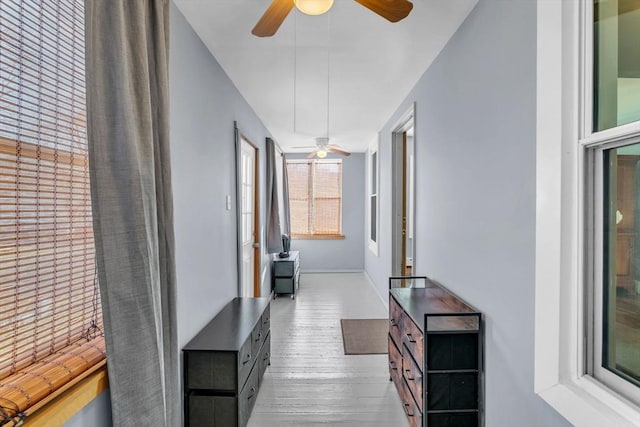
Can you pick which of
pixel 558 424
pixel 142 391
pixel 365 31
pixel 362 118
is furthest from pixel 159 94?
pixel 362 118

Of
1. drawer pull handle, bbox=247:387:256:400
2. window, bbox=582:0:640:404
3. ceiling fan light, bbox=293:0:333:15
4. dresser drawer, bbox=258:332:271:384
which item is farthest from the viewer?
dresser drawer, bbox=258:332:271:384

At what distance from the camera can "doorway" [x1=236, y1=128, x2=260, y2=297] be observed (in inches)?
142

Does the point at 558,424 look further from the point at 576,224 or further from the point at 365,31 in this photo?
the point at 365,31

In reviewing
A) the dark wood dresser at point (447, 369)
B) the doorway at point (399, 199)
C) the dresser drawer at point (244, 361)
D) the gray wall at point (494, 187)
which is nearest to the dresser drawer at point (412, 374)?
the dark wood dresser at point (447, 369)

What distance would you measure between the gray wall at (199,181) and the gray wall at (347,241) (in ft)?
13.1

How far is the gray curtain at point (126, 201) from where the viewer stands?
118 centimetres

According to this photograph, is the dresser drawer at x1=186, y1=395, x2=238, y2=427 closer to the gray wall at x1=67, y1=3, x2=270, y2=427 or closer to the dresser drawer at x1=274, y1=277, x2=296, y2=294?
the gray wall at x1=67, y1=3, x2=270, y2=427

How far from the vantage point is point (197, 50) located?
2.15 meters

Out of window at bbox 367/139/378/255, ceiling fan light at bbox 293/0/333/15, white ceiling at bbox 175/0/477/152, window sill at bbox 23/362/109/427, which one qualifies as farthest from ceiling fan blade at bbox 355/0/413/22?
window at bbox 367/139/378/255

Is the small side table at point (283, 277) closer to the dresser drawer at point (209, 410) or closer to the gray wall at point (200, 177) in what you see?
the gray wall at point (200, 177)

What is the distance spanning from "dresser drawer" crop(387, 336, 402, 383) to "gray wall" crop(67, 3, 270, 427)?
1.34 metres

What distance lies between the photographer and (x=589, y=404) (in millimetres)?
1134

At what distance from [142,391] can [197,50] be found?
6.37ft

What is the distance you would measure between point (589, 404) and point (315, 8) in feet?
5.79
